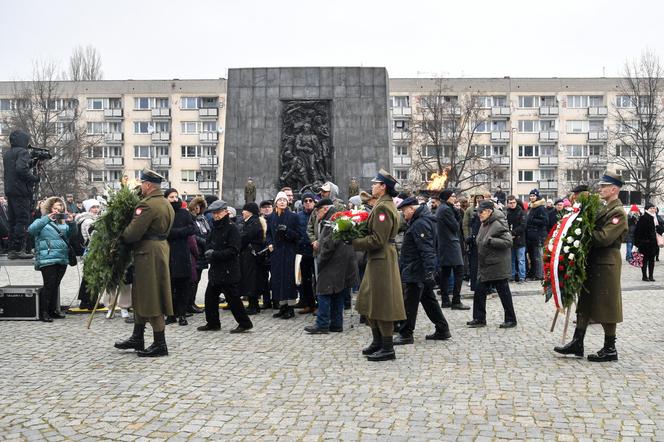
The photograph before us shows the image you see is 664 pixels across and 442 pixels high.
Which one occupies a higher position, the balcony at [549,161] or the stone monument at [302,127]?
the balcony at [549,161]

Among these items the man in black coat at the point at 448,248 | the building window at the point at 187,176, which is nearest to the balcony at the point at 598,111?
the building window at the point at 187,176

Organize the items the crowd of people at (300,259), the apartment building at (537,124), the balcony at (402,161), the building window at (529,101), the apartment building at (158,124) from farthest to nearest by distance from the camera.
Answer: the building window at (529,101) → the apartment building at (158,124) → the apartment building at (537,124) → the balcony at (402,161) → the crowd of people at (300,259)

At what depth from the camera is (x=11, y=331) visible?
10883mm

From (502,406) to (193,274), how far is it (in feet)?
21.5

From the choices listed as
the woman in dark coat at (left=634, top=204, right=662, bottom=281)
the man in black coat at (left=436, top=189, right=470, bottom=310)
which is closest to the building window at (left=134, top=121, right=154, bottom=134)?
the woman in dark coat at (left=634, top=204, right=662, bottom=281)

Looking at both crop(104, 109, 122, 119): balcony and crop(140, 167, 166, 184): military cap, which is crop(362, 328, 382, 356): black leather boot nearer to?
crop(140, 167, 166, 184): military cap

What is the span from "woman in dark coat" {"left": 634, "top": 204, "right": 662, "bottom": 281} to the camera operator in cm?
1334

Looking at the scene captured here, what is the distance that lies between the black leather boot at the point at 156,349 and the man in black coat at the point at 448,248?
5.34 metres

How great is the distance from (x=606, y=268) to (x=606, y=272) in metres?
0.04

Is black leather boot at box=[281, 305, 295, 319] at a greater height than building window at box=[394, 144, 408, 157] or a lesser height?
lesser

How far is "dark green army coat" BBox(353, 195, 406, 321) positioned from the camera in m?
8.68

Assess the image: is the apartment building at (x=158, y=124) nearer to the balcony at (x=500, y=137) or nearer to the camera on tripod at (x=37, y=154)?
the balcony at (x=500, y=137)

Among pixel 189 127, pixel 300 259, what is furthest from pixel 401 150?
pixel 300 259

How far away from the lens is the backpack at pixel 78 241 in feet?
40.3
